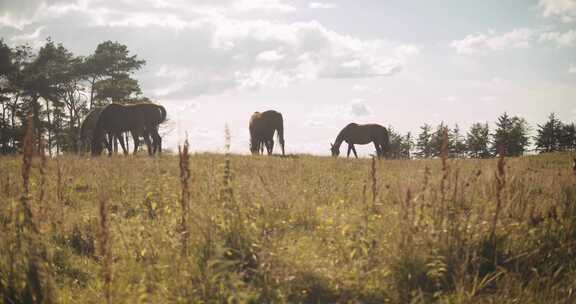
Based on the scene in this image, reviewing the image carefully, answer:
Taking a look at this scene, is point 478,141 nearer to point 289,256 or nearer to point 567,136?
point 567,136

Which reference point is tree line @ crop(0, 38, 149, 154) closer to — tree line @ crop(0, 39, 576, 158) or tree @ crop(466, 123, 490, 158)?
tree line @ crop(0, 39, 576, 158)

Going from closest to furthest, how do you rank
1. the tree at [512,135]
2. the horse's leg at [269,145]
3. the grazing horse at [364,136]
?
the horse's leg at [269,145] → the grazing horse at [364,136] → the tree at [512,135]

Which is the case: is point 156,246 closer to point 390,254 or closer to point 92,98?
point 390,254

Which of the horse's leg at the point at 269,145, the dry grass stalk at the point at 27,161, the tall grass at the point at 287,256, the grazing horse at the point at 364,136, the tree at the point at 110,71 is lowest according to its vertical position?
the tall grass at the point at 287,256

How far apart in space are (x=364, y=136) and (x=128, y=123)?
60.2ft

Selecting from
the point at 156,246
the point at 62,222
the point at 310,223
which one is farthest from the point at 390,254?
the point at 62,222

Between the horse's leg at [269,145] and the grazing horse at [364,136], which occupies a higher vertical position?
the grazing horse at [364,136]

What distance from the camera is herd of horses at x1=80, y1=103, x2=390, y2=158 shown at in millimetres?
17375

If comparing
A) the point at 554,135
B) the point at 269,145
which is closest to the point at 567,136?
the point at 554,135

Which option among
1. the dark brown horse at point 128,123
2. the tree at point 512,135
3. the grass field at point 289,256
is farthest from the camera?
the tree at point 512,135

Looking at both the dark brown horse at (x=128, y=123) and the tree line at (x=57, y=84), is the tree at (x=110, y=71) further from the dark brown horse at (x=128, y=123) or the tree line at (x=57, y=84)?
the dark brown horse at (x=128, y=123)

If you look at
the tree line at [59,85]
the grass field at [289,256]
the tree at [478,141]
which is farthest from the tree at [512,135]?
the grass field at [289,256]

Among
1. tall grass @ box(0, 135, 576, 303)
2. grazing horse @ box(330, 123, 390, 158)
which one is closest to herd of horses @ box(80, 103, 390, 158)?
grazing horse @ box(330, 123, 390, 158)

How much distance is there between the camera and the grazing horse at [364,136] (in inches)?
1208
